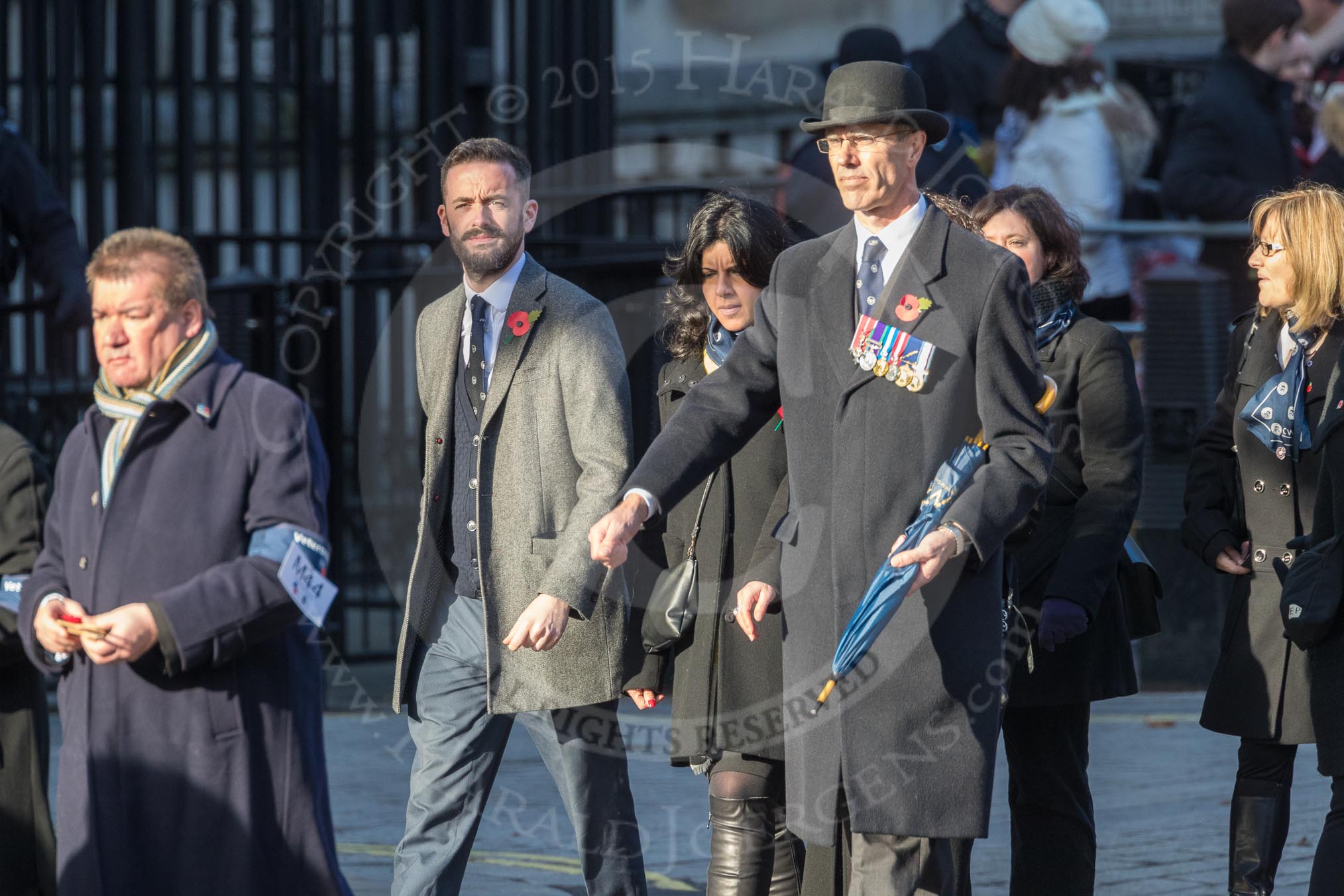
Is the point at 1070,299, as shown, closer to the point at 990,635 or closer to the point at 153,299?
the point at 990,635

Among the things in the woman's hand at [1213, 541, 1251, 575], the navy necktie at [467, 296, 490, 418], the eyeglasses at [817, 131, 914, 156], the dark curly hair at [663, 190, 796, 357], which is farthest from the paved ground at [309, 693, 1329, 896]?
the eyeglasses at [817, 131, 914, 156]

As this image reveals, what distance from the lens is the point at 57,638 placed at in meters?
3.86

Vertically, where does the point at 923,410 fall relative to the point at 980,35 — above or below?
below

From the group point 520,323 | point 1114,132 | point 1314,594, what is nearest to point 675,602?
point 520,323

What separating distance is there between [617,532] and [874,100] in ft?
3.21

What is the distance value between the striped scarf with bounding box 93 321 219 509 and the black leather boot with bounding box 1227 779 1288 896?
2.88 meters

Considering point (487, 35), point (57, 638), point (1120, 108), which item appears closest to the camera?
point (57, 638)

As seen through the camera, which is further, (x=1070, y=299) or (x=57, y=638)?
(x=1070, y=299)

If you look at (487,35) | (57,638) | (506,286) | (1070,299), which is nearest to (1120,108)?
(487,35)

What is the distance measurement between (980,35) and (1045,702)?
5.68 meters

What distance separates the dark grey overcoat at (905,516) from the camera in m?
3.84

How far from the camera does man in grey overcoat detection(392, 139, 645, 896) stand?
4.74 meters

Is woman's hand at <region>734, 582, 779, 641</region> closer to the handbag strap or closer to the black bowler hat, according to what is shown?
the handbag strap

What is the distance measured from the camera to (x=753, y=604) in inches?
172
